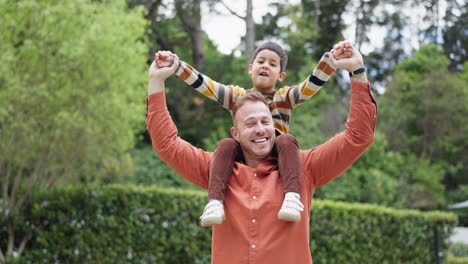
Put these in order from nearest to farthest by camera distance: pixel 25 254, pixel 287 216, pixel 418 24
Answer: pixel 287 216 < pixel 25 254 < pixel 418 24

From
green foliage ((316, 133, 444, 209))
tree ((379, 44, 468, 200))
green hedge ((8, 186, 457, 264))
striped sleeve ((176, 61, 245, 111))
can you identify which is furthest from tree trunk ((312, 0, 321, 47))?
striped sleeve ((176, 61, 245, 111))

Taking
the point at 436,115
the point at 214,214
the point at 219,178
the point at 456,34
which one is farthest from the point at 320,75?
the point at 456,34

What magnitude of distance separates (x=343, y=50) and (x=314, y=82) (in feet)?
1.27

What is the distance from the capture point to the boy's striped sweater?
2.55 meters

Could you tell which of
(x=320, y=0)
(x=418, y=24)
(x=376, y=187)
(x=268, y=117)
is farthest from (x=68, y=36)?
(x=418, y=24)

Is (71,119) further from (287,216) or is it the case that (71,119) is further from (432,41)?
(432,41)

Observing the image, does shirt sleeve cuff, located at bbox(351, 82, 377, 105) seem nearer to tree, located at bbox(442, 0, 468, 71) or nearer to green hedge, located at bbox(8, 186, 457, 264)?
green hedge, located at bbox(8, 186, 457, 264)

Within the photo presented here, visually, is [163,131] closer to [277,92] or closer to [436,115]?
[277,92]

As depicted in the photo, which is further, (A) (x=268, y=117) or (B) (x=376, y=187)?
(B) (x=376, y=187)

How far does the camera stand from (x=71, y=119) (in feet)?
Result: 25.7

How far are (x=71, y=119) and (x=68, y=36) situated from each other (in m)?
1.20

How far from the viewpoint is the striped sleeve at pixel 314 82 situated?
2.45m

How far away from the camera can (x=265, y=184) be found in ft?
7.64

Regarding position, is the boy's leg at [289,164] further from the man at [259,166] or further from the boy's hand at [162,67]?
the boy's hand at [162,67]
